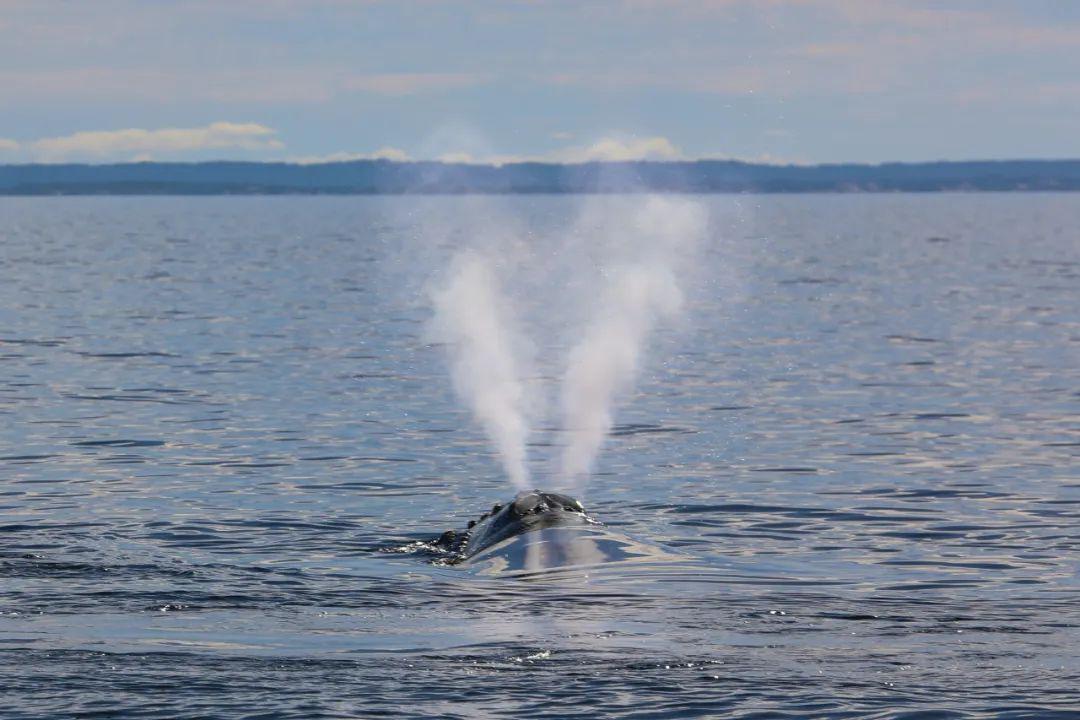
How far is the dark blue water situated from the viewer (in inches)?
706

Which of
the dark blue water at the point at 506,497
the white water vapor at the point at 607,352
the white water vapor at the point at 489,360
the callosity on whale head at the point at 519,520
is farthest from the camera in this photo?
the white water vapor at the point at 489,360

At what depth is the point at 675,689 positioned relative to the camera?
57.9 ft

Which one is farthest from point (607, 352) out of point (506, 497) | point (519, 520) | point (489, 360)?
point (519, 520)

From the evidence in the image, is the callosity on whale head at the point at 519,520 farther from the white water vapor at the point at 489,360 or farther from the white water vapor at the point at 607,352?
the white water vapor at the point at 607,352

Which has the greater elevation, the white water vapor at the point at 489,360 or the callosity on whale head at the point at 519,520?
the white water vapor at the point at 489,360

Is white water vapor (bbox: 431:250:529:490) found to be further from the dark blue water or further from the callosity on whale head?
the callosity on whale head

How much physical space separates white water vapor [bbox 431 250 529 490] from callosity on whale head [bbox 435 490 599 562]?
273 inches

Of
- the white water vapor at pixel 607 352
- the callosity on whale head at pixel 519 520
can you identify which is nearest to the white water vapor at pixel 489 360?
the white water vapor at pixel 607 352

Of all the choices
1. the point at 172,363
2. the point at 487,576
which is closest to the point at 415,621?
the point at 487,576

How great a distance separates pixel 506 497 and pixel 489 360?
31.7 metres

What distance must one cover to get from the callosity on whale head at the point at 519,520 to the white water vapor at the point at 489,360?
6945 millimetres

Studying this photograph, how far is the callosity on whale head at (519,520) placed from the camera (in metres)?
25.7

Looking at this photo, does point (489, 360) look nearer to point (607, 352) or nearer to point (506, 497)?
point (607, 352)

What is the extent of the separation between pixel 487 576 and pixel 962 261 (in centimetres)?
10215
